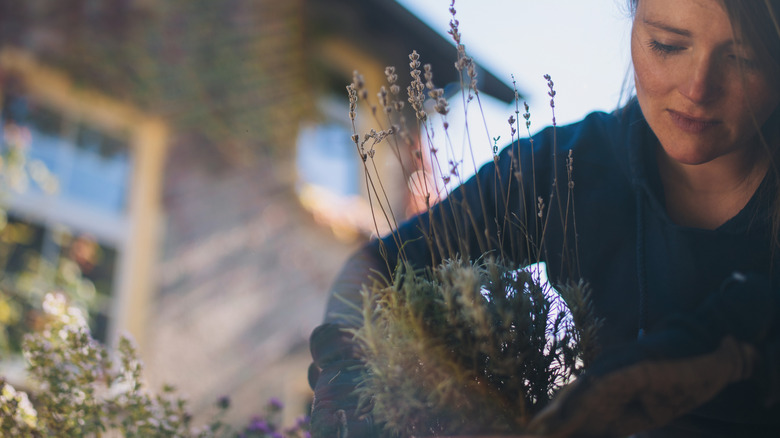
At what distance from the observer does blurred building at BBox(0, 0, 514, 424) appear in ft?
15.2

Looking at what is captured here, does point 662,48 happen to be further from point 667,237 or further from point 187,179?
point 187,179

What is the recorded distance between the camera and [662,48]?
121 cm

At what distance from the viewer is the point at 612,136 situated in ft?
4.95

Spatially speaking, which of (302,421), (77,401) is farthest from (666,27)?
(77,401)

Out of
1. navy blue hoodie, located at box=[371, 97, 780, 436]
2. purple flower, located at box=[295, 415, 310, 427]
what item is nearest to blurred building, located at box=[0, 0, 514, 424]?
purple flower, located at box=[295, 415, 310, 427]

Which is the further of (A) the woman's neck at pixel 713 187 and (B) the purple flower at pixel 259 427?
(B) the purple flower at pixel 259 427

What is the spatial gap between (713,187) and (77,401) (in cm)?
150

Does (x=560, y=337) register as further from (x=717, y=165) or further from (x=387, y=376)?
(x=717, y=165)

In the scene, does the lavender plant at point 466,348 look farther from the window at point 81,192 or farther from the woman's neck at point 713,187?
the window at point 81,192

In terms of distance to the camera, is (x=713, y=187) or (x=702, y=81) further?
(x=713, y=187)

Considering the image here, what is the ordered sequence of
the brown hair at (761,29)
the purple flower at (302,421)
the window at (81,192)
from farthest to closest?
the window at (81,192)
the purple flower at (302,421)
the brown hair at (761,29)

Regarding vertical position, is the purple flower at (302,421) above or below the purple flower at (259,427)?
below

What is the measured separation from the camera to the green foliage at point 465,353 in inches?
37.4

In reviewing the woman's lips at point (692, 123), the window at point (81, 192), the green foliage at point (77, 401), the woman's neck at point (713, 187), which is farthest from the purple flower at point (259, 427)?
the window at point (81, 192)
